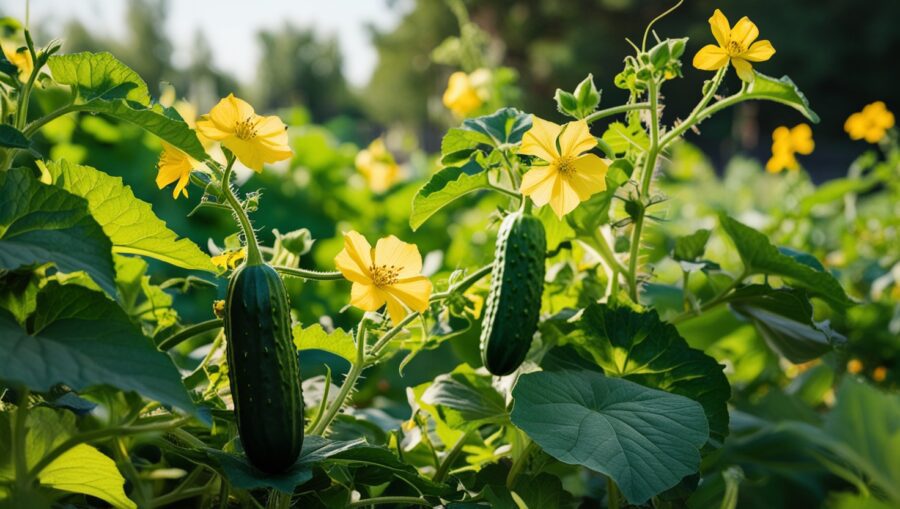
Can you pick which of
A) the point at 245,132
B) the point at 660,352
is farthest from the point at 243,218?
the point at 660,352

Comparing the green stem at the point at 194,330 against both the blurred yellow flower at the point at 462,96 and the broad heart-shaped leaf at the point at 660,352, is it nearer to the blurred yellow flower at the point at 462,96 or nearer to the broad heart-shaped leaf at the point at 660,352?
the broad heart-shaped leaf at the point at 660,352

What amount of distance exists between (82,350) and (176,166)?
309 millimetres

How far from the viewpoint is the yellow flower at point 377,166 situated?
3.75 m

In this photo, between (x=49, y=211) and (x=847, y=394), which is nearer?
(x=847, y=394)

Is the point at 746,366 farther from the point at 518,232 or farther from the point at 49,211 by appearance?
the point at 49,211

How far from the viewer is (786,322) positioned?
4.72 feet

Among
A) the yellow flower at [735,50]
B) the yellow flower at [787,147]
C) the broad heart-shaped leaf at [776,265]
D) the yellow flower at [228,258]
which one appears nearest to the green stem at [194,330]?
the yellow flower at [228,258]

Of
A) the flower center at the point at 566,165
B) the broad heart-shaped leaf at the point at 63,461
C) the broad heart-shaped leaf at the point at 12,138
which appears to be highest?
the broad heart-shaped leaf at the point at 12,138

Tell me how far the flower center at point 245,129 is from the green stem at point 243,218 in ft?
0.09

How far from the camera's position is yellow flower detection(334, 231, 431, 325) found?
1.05 m

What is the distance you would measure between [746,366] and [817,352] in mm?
1275

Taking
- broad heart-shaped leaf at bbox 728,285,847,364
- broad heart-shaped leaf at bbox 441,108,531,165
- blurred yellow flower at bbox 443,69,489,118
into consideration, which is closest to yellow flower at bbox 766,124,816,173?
blurred yellow flower at bbox 443,69,489,118

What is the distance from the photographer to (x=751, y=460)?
1748 millimetres

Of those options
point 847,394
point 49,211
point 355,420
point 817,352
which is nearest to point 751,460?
point 817,352
